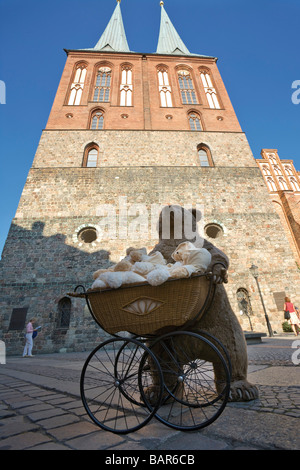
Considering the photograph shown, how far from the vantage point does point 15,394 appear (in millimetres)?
2414

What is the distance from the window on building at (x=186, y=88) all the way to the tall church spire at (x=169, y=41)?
12.3 ft

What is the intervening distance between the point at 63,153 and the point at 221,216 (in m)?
9.44

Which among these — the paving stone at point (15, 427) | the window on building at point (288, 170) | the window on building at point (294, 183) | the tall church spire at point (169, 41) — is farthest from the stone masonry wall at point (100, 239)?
the window on building at point (288, 170)

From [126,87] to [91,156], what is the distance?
7.30 metres

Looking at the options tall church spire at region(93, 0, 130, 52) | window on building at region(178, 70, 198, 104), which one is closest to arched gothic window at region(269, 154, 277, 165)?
window on building at region(178, 70, 198, 104)

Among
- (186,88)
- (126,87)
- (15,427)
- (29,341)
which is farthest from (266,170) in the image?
(15,427)

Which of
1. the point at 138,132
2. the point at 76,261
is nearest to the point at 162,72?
the point at 138,132

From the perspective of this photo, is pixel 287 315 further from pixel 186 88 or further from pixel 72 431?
pixel 186 88

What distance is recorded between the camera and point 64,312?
946 centimetres

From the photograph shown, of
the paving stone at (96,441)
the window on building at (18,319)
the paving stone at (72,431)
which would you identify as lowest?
the paving stone at (96,441)

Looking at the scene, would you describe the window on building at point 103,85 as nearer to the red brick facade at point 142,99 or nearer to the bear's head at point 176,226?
the red brick facade at point 142,99

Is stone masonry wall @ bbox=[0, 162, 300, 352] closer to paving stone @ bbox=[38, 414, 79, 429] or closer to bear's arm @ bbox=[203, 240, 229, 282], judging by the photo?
paving stone @ bbox=[38, 414, 79, 429]

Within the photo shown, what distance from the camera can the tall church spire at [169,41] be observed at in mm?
20620

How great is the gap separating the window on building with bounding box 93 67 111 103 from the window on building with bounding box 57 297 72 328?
13.6 meters
